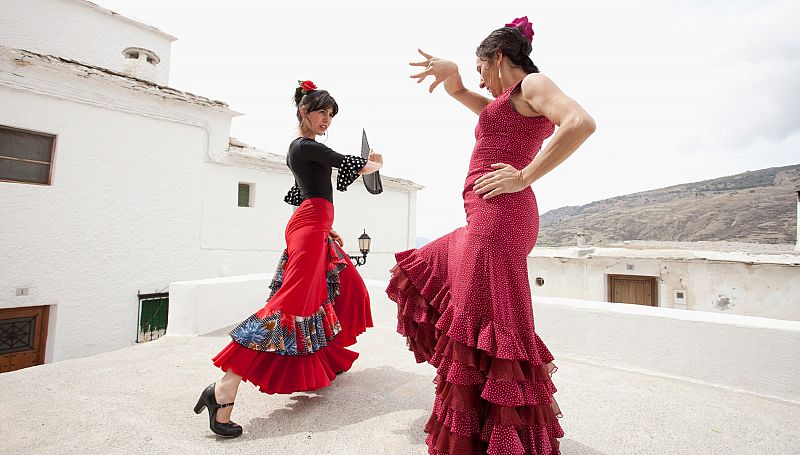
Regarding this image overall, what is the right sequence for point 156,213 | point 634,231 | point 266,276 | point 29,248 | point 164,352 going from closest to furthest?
point 164,352
point 266,276
point 29,248
point 156,213
point 634,231

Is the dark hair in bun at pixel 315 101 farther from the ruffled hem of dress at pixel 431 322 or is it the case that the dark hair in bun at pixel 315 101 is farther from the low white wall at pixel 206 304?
the low white wall at pixel 206 304

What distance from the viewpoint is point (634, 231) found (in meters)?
34.1

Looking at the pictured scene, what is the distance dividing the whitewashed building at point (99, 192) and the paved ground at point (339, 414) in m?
6.38

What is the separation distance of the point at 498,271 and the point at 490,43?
3.29 feet

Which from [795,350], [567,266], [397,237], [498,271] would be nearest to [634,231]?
[567,266]

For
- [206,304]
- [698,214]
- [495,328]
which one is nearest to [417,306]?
[495,328]

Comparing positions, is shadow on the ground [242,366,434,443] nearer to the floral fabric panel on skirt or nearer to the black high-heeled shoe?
the black high-heeled shoe

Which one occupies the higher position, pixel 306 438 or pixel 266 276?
pixel 266 276

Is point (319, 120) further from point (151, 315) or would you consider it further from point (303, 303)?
point (151, 315)

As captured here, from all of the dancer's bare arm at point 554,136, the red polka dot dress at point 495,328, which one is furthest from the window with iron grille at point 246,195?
the dancer's bare arm at point 554,136

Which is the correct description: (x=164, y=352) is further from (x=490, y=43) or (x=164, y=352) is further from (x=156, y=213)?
(x=156, y=213)

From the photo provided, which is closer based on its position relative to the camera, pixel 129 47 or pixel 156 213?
pixel 156 213

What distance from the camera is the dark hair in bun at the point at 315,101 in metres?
2.29

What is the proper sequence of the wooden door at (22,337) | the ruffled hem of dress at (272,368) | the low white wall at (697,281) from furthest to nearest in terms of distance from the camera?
the low white wall at (697,281)
the wooden door at (22,337)
the ruffled hem of dress at (272,368)
